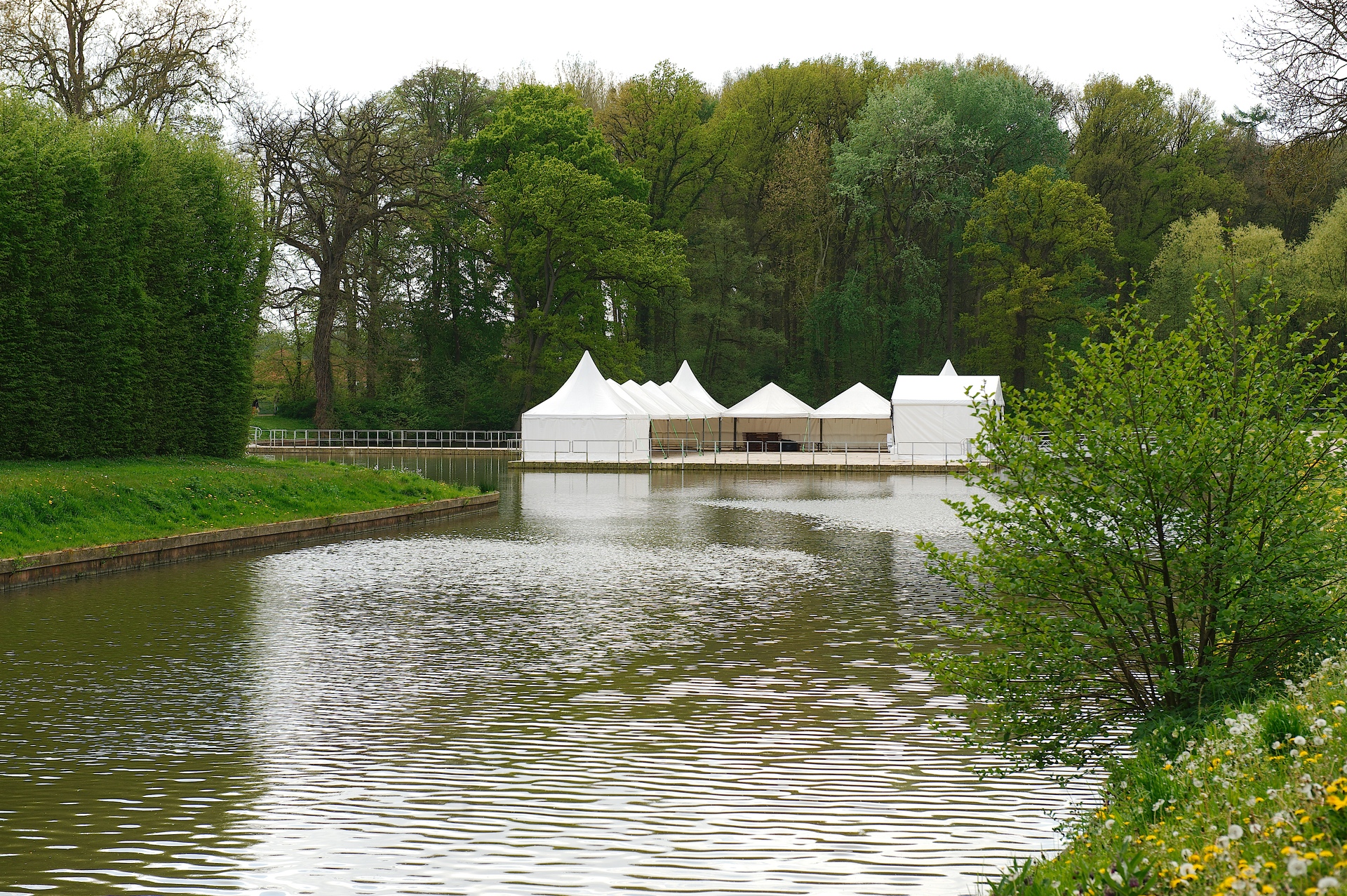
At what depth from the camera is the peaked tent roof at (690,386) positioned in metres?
52.3

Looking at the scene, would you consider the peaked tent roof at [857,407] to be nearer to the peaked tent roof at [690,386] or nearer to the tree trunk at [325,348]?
the peaked tent roof at [690,386]

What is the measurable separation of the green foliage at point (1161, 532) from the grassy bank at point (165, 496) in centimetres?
1140

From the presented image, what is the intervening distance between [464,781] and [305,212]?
4404 centimetres

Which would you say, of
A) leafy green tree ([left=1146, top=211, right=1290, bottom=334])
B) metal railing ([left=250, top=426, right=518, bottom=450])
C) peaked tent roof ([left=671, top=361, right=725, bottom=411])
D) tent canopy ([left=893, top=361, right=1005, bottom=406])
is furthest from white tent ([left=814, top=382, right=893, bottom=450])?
metal railing ([left=250, top=426, right=518, bottom=450])

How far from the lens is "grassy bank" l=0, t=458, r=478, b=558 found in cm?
1497

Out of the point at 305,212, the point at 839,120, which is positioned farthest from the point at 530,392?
the point at 839,120

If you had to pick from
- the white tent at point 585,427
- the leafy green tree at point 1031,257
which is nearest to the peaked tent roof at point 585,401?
the white tent at point 585,427

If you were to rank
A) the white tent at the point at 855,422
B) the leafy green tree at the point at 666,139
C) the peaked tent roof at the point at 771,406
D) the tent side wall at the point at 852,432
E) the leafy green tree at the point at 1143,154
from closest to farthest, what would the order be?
the white tent at the point at 855,422
the peaked tent roof at the point at 771,406
the tent side wall at the point at 852,432
the leafy green tree at the point at 1143,154
the leafy green tree at the point at 666,139

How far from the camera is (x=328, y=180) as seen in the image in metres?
45.6

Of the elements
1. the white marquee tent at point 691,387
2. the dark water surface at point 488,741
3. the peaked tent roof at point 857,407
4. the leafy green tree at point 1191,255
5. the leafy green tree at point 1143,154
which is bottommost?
the dark water surface at point 488,741

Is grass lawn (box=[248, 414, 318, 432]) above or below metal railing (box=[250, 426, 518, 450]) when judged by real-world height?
above

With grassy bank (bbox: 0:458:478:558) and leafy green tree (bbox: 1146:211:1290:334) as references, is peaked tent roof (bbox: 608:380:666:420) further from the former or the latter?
grassy bank (bbox: 0:458:478:558)

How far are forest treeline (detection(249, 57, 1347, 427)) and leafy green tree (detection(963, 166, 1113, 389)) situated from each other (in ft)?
0.40

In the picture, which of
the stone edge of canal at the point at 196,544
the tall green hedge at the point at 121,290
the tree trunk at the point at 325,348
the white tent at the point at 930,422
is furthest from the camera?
the tree trunk at the point at 325,348
